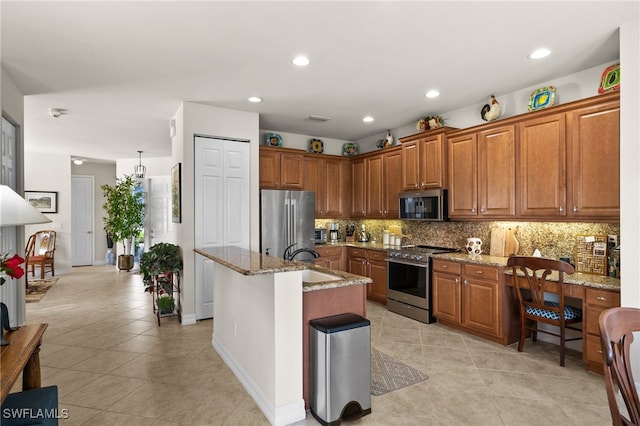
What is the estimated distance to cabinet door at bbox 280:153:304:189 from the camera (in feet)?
17.7

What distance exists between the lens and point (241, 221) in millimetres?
4727

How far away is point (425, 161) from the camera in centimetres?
467

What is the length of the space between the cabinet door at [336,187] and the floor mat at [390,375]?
3.17 metres

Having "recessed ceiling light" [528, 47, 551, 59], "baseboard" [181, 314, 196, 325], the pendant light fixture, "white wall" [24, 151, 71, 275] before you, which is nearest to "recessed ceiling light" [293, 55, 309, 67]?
"recessed ceiling light" [528, 47, 551, 59]

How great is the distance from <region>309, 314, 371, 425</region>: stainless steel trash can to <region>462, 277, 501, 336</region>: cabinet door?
6.29ft

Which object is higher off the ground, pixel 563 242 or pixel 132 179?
pixel 132 179

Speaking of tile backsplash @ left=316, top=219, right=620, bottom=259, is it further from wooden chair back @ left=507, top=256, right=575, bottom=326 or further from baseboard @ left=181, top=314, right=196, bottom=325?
baseboard @ left=181, top=314, right=196, bottom=325

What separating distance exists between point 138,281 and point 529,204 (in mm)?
7091

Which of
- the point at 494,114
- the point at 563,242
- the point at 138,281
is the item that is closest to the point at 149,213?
the point at 138,281

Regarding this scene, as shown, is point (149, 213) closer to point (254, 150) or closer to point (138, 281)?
point (138, 281)

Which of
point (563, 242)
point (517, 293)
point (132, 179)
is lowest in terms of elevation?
point (517, 293)

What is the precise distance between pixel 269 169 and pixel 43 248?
19.5 ft

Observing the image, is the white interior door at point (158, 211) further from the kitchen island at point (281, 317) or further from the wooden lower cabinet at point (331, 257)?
the kitchen island at point (281, 317)

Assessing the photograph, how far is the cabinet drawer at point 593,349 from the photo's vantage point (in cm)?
284
